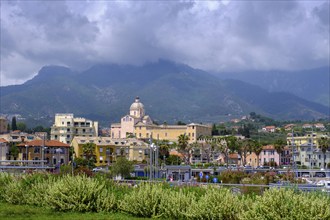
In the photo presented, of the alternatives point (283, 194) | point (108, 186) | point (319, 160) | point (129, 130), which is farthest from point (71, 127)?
point (283, 194)

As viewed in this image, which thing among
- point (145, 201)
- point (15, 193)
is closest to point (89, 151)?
point (15, 193)

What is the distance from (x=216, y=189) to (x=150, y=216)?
2.80 meters

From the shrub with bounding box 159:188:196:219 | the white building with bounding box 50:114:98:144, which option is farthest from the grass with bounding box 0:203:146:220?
the white building with bounding box 50:114:98:144

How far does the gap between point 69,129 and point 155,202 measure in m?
129

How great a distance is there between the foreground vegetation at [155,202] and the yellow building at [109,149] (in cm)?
8869

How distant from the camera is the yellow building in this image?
375 feet

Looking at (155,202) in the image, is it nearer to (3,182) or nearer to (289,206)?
(289,206)

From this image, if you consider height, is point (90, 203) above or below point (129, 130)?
below

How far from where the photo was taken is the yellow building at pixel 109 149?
114175mm

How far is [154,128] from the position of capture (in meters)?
181

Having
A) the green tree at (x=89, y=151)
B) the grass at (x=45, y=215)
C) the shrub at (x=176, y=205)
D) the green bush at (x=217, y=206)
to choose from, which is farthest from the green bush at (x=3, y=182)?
the green tree at (x=89, y=151)

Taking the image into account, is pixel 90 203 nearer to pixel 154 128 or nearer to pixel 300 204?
pixel 300 204

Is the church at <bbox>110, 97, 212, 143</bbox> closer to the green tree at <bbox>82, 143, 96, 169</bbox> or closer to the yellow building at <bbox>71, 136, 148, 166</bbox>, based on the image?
the yellow building at <bbox>71, 136, 148, 166</bbox>

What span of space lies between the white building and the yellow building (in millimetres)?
23651
